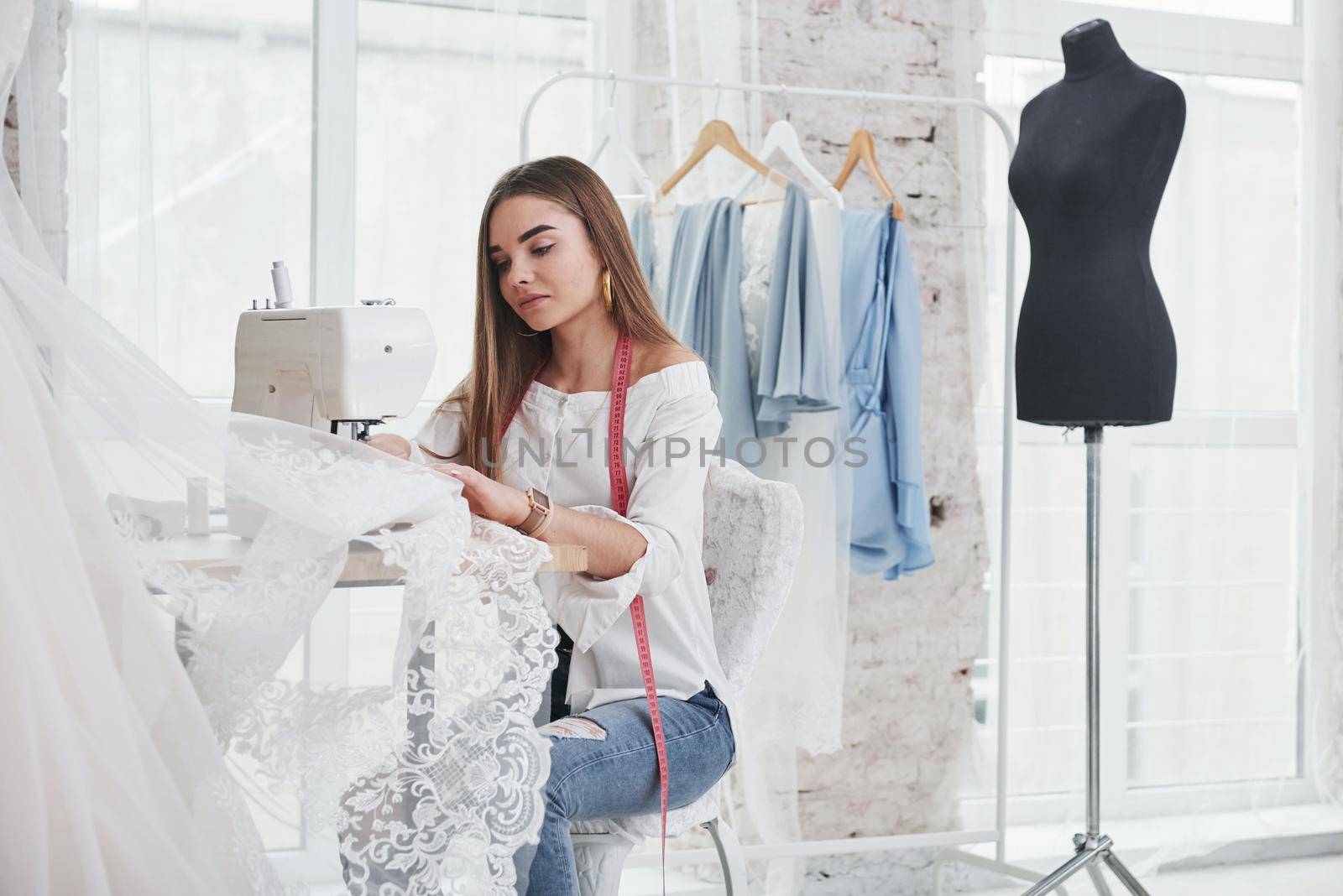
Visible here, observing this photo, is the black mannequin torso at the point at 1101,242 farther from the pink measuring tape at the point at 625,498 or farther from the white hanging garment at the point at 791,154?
the pink measuring tape at the point at 625,498

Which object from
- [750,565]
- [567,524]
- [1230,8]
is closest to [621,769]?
[567,524]

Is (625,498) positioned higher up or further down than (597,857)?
higher up

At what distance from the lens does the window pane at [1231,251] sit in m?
3.08

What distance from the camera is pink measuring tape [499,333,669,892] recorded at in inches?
61.4

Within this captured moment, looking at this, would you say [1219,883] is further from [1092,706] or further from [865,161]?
[865,161]

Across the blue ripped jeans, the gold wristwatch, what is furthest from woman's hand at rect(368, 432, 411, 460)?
the blue ripped jeans

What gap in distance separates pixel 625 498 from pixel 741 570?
21 centimetres

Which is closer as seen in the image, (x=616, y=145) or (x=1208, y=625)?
(x=616, y=145)

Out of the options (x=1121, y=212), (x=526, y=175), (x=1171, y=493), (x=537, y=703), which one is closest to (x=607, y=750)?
(x=537, y=703)

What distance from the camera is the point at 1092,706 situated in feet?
7.63

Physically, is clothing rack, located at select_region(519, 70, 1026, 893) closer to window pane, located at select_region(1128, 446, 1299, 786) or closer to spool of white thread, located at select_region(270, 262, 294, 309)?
window pane, located at select_region(1128, 446, 1299, 786)

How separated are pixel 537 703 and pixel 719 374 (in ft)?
4.24

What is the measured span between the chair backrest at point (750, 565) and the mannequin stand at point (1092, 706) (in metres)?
0.78

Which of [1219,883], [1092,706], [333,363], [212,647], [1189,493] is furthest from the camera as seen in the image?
[1189,493]
